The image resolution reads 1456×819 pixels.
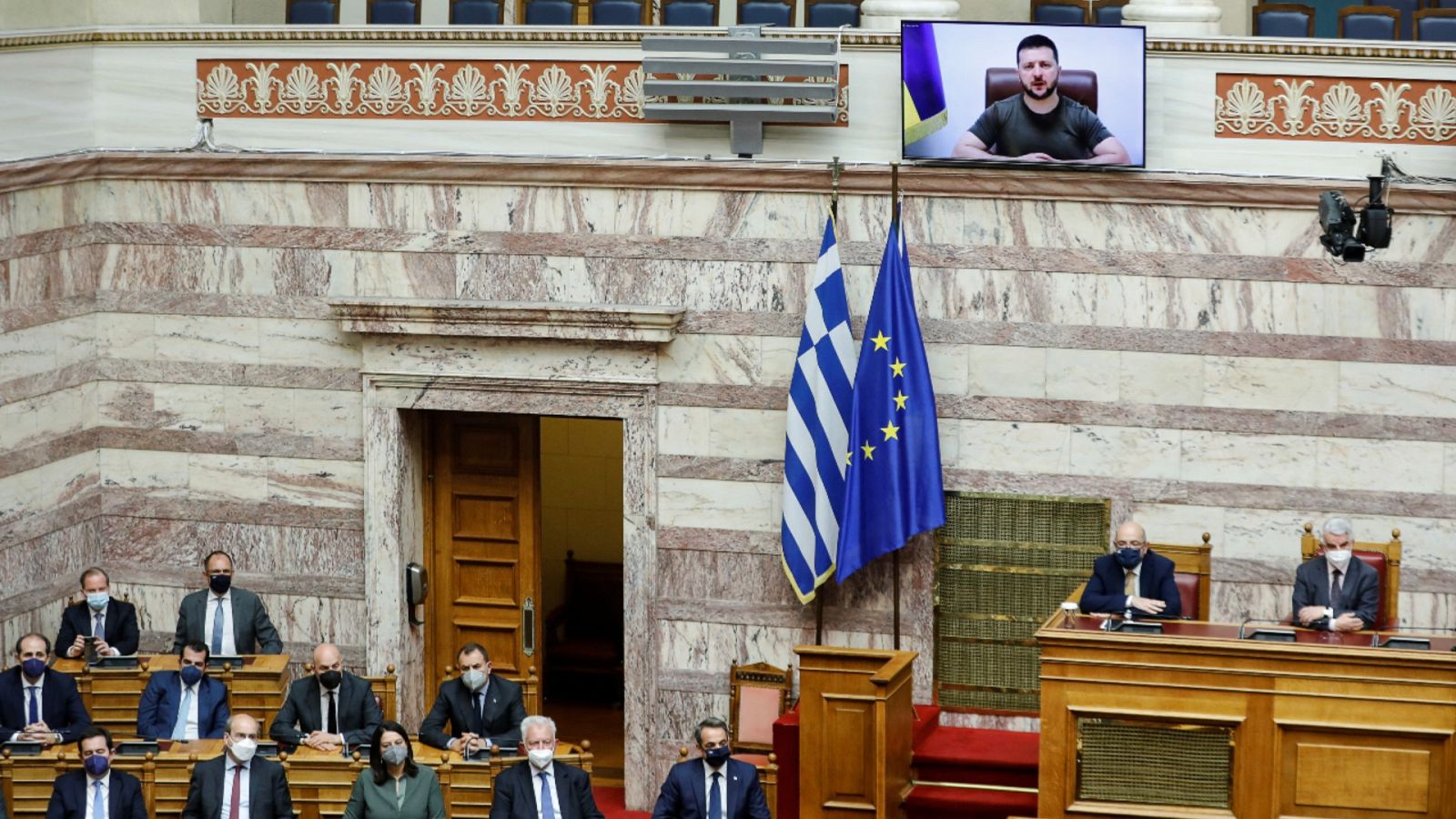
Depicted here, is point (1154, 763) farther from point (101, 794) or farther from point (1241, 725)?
point (101, 794)

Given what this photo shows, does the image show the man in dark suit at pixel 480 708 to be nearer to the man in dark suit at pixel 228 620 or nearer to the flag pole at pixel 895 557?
the man in dark suit at pixel 228 620

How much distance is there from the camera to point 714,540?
13680 mm

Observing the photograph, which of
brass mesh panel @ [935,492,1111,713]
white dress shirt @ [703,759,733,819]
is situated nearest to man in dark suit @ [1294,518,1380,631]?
brass mesh panel @ [935,492,1111,713]

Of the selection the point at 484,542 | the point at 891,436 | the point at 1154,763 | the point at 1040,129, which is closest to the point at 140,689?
the point at 484,542

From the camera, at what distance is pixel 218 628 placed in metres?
13.7

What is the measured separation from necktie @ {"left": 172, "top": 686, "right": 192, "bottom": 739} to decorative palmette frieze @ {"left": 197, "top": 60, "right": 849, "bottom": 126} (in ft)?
11.9

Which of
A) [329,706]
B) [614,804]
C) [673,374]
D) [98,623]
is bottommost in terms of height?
[614,804]

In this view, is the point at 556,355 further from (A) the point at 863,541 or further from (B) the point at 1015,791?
(B) the point at 1015,791

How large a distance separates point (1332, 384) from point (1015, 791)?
2840 mm

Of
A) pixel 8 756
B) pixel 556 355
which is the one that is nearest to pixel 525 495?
pixel 556 355

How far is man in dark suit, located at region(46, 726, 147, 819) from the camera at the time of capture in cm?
1153

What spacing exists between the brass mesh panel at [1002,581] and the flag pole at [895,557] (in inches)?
9.2

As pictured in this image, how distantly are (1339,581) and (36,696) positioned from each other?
685cm

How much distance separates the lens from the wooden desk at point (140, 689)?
42.8 ft
